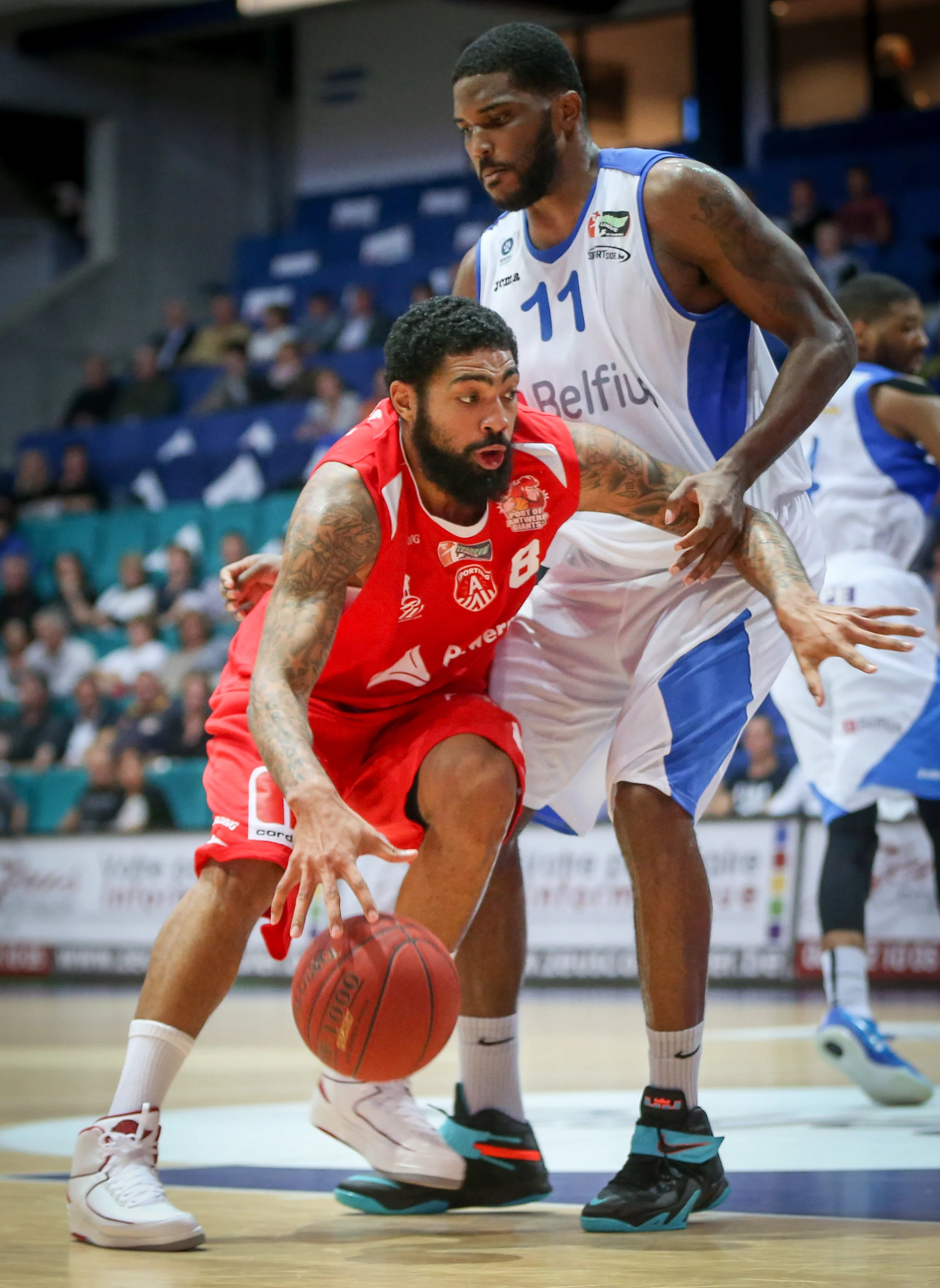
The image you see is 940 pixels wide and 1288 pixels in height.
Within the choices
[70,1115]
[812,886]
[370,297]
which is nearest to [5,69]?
[370,297]

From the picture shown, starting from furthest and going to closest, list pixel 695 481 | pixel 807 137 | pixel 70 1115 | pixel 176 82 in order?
1. pixel 176 82
2. pixel 807 137
3. pixel 70 1115
4. pixel 695 481

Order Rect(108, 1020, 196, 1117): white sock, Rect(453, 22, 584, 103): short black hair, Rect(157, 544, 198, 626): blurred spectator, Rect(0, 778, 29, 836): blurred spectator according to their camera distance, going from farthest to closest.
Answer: Rect(157, 544, 198, 626): blurred spectator → Rect(0, 778, 29, 836): blurred spectator → Rect(453, 22, 584, 103): short black hair → Rect(108, 1020, 196, 1117): white sock

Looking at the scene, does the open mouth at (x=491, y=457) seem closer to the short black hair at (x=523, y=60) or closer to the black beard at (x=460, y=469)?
the black beard at (x=460, y=469)

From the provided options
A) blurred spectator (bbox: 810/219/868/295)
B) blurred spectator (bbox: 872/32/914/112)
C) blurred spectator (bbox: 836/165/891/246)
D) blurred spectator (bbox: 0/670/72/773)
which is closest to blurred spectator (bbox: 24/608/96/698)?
blurred spectator (bbox: 0/670/72/773)

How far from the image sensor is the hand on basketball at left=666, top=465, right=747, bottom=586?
3.32 metres

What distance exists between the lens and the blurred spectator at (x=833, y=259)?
12.1 metres

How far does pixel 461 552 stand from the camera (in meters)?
3.36

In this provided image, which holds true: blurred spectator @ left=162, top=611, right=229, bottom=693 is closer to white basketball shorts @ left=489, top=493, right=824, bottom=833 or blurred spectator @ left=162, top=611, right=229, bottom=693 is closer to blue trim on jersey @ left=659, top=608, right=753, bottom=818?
white basketball shorts @ left=489, top=493, right=824, bottom=833

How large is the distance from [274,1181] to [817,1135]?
51.0 inches

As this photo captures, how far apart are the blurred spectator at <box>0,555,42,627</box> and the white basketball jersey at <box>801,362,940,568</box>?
9486mm

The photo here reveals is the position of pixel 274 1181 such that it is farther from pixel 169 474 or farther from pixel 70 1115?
pixel 169 474

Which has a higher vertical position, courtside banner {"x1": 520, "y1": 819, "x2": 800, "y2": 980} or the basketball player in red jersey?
the basketball player in red jersey

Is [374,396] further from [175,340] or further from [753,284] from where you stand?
[753,284]

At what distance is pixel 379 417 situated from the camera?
3.43 m
